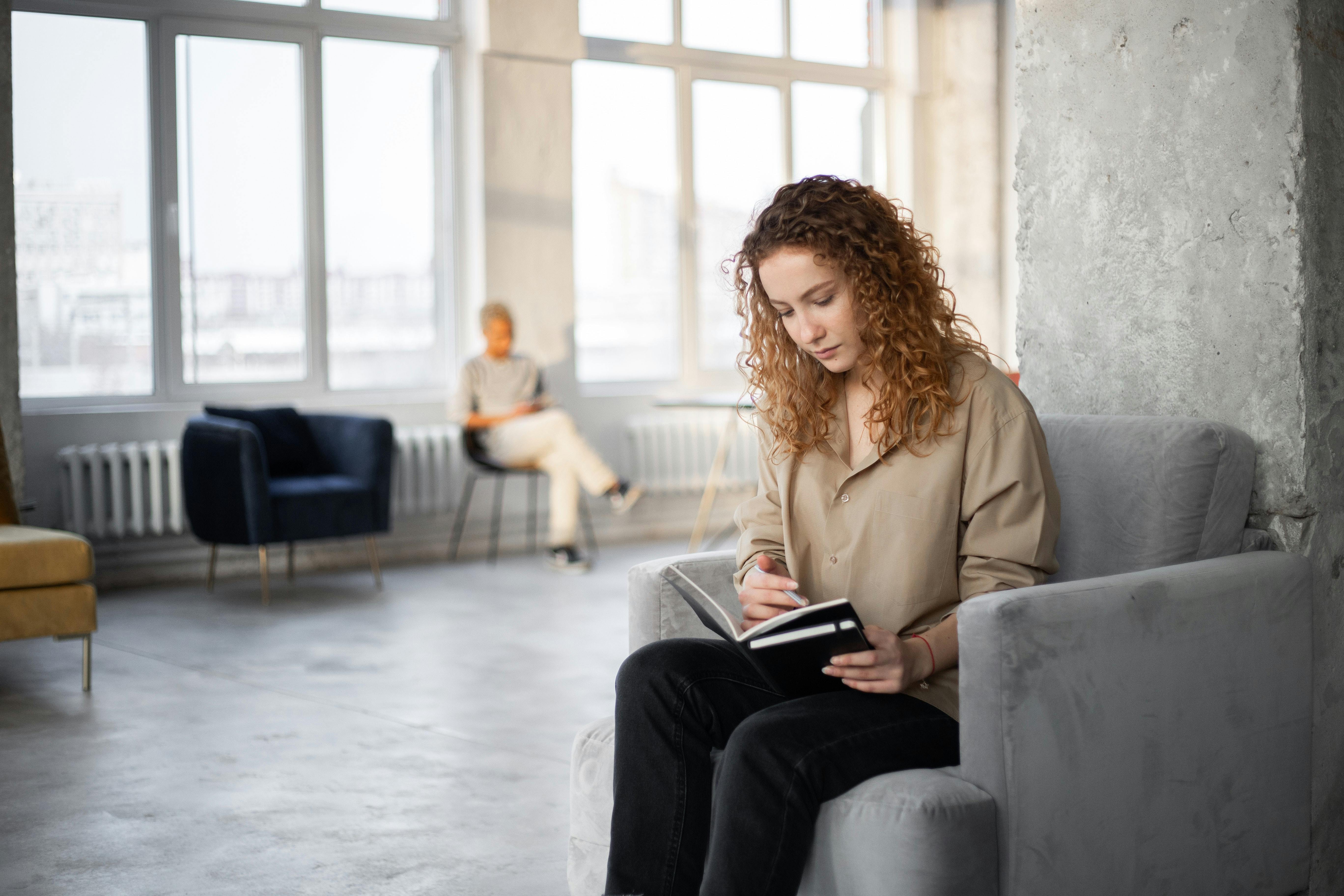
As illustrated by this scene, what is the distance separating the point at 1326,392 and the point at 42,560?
3.21 metres

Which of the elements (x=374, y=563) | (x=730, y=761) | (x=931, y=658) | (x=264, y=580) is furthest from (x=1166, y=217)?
(x=374, y=563)

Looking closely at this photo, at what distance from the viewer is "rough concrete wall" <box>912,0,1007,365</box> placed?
25.6ft

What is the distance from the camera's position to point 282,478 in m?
5.36

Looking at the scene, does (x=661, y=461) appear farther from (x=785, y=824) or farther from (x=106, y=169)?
(x=785, y=824)

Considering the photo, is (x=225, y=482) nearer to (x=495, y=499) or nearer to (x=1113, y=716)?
(x=495, y=499)

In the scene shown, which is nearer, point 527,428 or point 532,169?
point 527,428

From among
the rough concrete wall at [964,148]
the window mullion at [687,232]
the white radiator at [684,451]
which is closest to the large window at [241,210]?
the white radiator at [684,451]

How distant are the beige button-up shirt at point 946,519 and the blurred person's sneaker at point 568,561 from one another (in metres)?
4.07

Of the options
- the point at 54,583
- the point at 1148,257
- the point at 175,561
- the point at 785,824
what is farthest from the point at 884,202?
the point at 175,561

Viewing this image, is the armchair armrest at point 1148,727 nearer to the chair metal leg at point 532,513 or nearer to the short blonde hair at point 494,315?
the short blonde hair at point 494,315

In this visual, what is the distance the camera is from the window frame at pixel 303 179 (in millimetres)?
5641

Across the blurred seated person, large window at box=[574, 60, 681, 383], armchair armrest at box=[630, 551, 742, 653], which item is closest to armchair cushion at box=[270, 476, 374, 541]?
the blurred seated person

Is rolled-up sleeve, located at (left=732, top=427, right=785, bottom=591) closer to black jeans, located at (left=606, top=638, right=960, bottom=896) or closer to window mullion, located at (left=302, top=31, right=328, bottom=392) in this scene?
black jeans, located at (left=606, top=638, right=960, bottom=896)

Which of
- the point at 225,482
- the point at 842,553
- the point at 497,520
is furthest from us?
the point at 497,520
